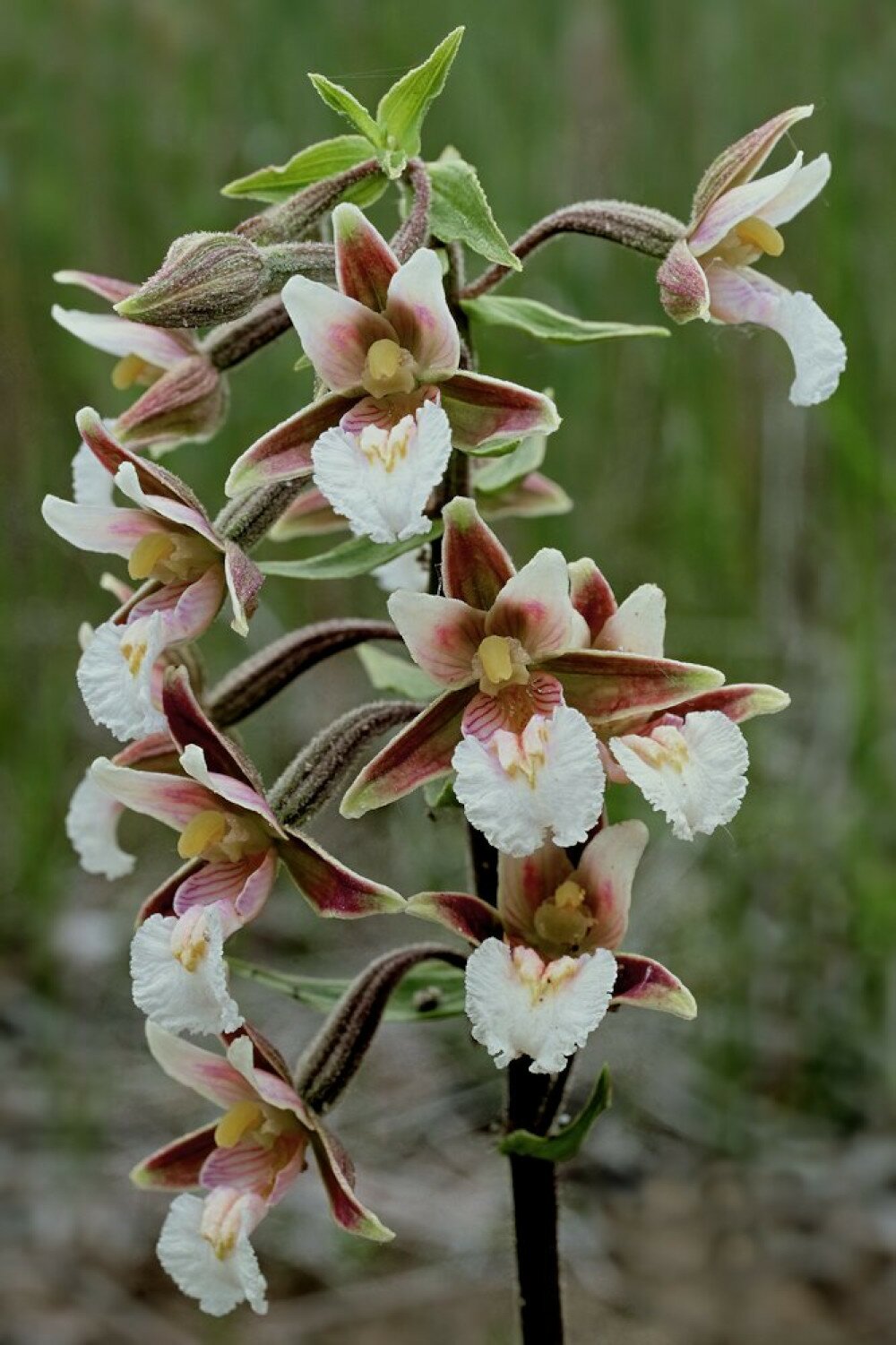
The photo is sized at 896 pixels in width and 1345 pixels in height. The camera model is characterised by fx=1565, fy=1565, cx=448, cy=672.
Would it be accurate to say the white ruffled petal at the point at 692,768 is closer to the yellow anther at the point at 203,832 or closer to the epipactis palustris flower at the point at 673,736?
the epipactis palustris flower at the point at 673,736

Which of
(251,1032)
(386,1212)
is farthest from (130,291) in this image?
(386,1212)

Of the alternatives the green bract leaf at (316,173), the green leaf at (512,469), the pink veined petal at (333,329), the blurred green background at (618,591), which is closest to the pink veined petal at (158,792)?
the pink veined petal at (333,329)

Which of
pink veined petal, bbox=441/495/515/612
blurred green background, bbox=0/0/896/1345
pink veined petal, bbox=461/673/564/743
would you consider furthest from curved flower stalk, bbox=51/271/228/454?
blurred green background, bbox=0/0/896/1345

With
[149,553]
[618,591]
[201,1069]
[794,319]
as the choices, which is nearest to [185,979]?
[201,1069]

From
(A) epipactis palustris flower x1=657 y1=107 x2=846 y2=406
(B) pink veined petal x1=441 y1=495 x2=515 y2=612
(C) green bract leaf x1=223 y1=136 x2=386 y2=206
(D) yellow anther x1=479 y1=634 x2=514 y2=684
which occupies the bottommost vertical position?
(D) yellow anther x1=479 y1=634 x2=514 y2=684

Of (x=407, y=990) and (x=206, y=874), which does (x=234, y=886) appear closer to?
(x=206, y=874)

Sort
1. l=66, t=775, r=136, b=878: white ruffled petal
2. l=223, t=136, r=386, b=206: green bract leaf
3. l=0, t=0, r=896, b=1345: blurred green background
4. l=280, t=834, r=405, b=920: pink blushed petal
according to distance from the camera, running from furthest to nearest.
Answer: l=0, t=0, r=896, b=1345: blurred green background, l=66, t=775, r=136, b=878: white ruffled petal, l=223, t=136, r=386, b=206: green bract leaf, l=280, t=834, r=405, b=920: pink blushed petal

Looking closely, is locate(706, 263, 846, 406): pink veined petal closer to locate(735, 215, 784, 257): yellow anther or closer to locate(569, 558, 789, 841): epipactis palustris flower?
locate(735, 215, 784, 257): yellow anther
